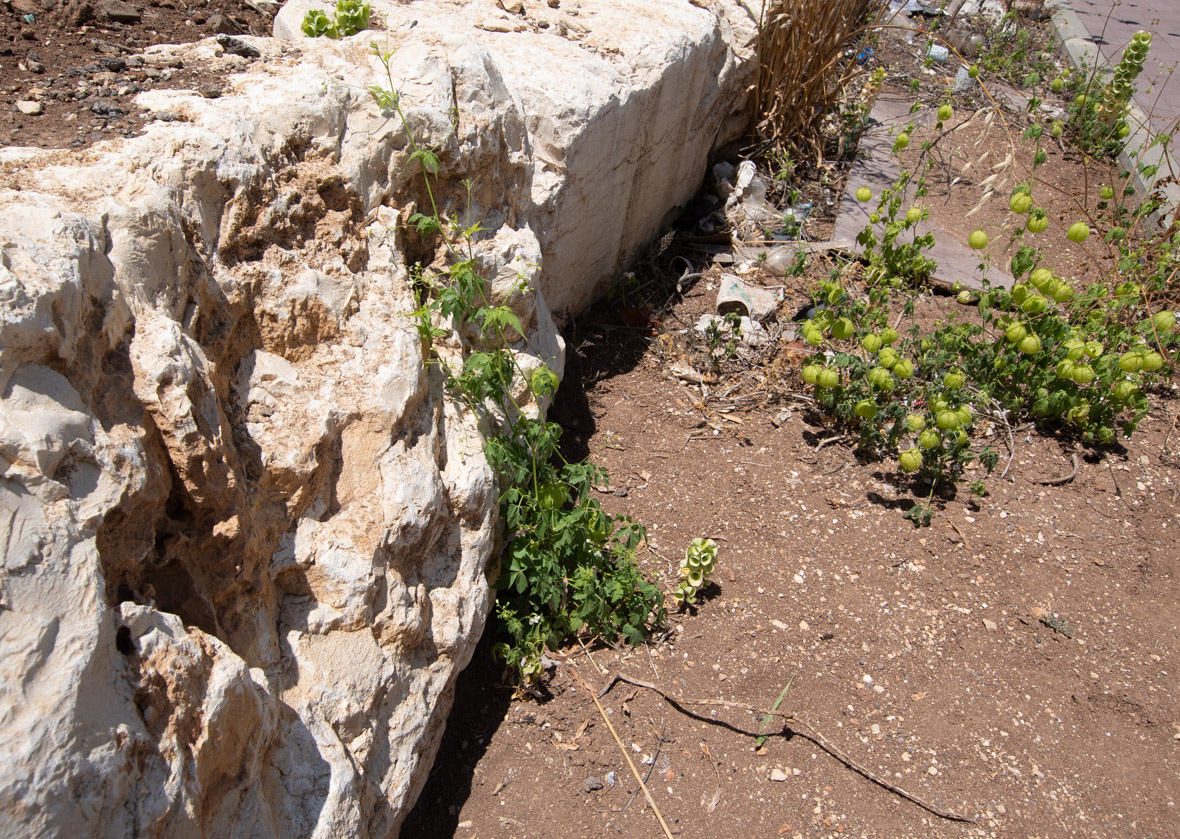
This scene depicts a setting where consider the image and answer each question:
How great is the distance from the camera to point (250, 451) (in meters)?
1.80

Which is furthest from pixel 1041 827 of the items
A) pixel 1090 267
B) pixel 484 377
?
pixel 1090 267

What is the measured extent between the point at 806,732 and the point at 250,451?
1874 millimetres

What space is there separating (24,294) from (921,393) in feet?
11.0

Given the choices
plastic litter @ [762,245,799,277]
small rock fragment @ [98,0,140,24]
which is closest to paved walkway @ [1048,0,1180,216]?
plastic litter @ [762,245,799,277]

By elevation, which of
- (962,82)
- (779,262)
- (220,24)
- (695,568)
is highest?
(220,24)

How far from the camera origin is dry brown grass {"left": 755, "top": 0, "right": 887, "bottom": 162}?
4543 mm

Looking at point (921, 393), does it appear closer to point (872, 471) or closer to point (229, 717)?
point (872, 471)

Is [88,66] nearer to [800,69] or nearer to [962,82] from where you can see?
[800,69]

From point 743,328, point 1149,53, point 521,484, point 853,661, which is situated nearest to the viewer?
point 521,484

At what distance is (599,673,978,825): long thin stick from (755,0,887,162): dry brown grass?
Result: 3.49 metres

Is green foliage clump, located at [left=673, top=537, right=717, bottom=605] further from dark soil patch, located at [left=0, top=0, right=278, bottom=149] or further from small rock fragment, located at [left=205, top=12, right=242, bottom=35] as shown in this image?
small rock fragment, located at [left=205, top=12, right=242, bottom=35]

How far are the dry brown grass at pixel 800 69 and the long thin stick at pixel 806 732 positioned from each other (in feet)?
11.5

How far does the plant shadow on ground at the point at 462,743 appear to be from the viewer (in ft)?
7.39

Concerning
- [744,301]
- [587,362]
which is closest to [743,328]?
[744,301]
